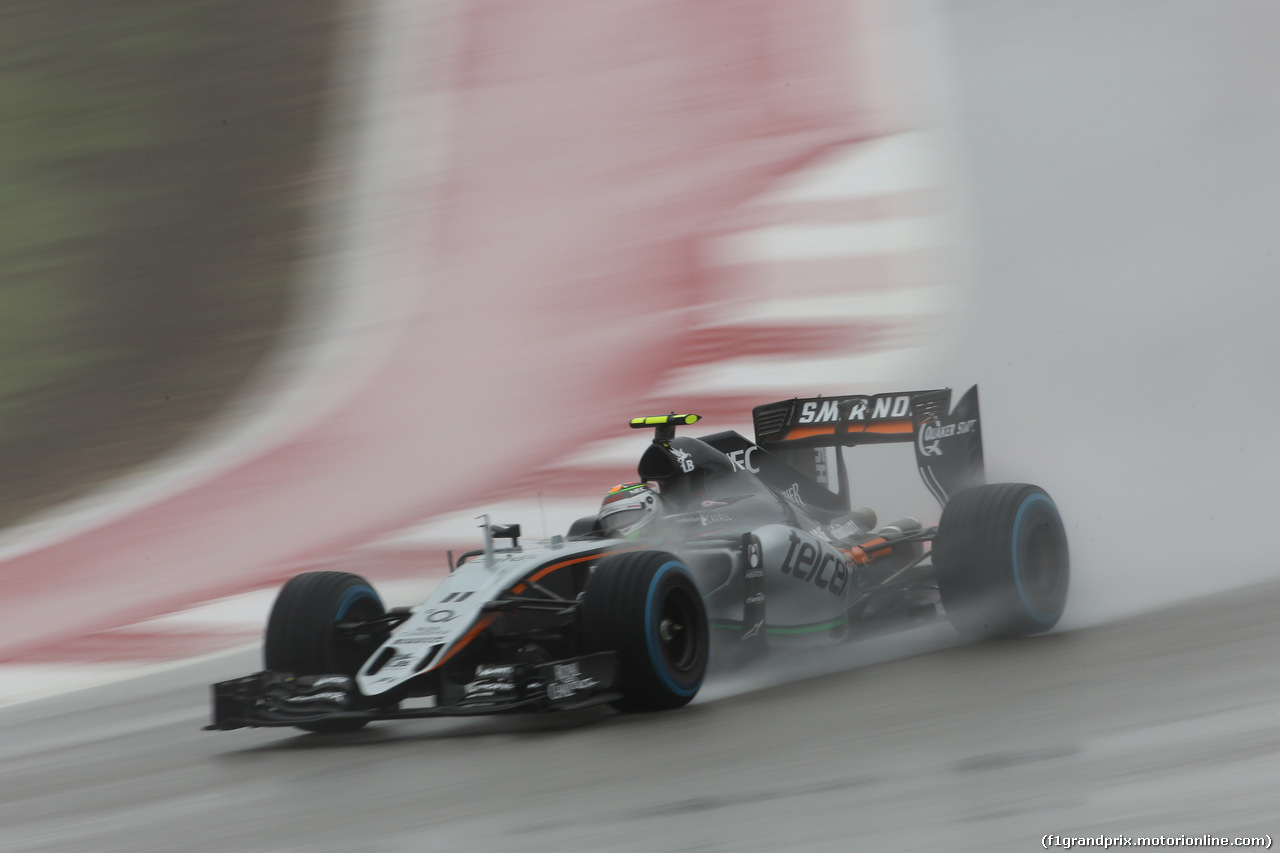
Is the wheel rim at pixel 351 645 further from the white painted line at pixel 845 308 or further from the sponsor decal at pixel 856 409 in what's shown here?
the white painted line at pixel 845 308

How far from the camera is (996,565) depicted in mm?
6754

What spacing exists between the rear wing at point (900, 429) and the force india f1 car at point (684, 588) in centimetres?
1

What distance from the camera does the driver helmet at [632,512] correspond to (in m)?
6.82

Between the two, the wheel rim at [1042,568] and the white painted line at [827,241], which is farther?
the white painted line at [827,241]

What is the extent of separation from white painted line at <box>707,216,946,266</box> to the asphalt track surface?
636cm

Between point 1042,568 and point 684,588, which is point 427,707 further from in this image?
point 1042,568

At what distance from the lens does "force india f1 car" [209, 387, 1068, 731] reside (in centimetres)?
578

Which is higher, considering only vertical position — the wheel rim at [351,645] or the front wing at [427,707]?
the wheel rim at [351,645]

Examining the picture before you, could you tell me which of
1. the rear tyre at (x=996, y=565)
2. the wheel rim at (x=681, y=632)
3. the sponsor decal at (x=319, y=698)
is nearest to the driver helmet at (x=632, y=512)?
the wheel rim at (x=681, y=632)

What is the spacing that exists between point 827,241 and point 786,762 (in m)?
9.53

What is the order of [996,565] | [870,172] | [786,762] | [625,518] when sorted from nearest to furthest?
1. [786,762]
2. [996,565]
3. [625,518]
4. [870,172]

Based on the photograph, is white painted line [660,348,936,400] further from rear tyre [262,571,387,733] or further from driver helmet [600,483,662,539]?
rear tyre [262,571,387,733]

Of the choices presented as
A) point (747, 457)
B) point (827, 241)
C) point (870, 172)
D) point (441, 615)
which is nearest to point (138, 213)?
point (827, 241)

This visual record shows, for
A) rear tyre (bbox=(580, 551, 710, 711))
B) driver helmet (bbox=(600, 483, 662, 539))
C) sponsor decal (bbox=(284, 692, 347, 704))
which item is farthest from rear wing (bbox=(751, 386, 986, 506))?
sponsor decal (bbox=(284, 692, 347, 704))
